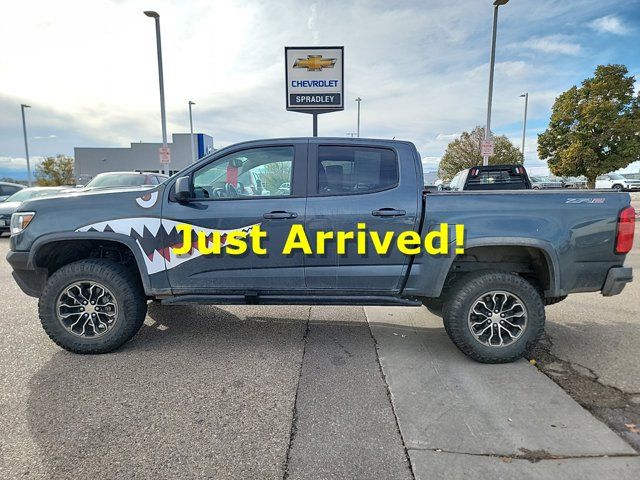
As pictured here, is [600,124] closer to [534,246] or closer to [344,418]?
[534,246]

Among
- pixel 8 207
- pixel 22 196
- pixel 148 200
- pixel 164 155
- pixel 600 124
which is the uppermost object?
pixel 600 124

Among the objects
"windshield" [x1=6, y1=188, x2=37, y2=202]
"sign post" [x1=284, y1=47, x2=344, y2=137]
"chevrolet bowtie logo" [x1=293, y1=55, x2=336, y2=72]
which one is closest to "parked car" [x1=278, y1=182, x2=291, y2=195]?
"sign post" [x1=284, y1=47, x2=344, y2=137]

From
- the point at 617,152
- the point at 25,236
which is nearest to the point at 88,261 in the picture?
the point at 25,236

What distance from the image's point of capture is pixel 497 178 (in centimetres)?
717

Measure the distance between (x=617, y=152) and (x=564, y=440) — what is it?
1965 cm

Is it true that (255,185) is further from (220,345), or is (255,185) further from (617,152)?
(617,152)

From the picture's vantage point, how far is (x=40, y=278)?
383cm

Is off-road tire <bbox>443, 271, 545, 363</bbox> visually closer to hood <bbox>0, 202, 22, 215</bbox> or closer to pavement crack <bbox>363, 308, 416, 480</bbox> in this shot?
pavement crack <bbox>363, 308, 416, 480</bbox>

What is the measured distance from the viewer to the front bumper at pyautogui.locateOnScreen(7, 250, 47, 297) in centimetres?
361

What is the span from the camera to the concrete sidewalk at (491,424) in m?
2.23

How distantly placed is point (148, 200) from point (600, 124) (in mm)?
20165

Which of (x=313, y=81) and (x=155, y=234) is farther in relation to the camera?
(x=313, y=81)

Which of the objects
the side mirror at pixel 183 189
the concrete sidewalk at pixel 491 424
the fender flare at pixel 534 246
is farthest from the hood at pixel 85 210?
the fender flare at pixel 534 246

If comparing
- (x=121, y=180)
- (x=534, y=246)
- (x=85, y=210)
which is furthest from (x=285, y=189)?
(x=121, y=180)
